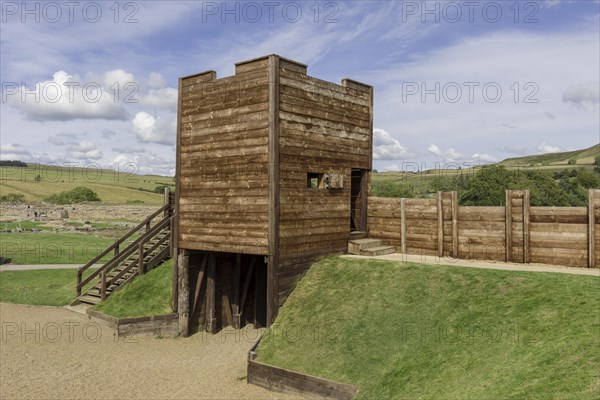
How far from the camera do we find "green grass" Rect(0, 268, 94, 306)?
72.7 feet

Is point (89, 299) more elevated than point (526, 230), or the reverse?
point (526, 230)

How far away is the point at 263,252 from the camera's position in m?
14.5

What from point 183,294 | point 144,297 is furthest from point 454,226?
point 144,297

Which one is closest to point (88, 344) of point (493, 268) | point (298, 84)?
point (298, 84)

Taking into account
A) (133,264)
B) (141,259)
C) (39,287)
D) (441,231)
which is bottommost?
(39,287)

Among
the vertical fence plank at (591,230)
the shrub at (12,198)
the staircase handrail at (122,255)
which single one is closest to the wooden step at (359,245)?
the vertical fence plank at (591,230)

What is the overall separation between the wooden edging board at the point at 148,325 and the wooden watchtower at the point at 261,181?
1.25ft

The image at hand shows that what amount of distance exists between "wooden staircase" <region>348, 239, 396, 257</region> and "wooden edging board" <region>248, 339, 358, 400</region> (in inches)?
212

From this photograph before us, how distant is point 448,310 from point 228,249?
735cm

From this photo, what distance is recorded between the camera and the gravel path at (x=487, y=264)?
1344cm

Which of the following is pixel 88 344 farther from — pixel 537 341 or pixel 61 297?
pixel 537 341

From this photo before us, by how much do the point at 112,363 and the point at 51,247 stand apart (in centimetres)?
2632

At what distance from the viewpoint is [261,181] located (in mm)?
14680

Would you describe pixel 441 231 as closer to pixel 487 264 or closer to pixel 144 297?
pixel 487 264
